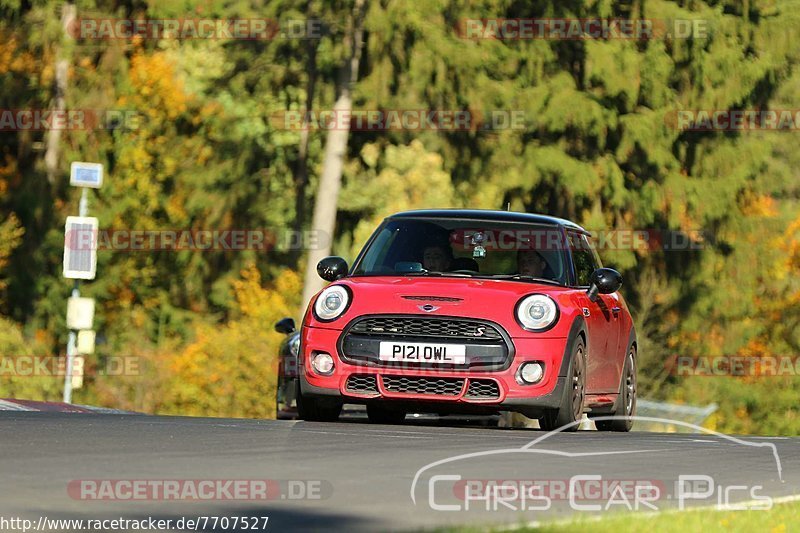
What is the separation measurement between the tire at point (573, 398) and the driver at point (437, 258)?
1249 mm

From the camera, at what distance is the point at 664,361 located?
1799 inches

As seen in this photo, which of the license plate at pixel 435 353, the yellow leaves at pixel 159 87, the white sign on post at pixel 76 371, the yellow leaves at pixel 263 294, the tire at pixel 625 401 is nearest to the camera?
the license plate at pixel 435 353

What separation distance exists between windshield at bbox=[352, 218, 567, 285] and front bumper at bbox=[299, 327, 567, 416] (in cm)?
105

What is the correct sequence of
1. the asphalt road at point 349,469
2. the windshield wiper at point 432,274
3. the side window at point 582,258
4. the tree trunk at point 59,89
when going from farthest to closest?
the tree trunk at point 59,89 → the side window at point 582,258 → the windshield wiper at point 432,274 → the asphalt road at point 349,469

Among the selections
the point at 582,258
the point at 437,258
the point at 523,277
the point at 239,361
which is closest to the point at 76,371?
the point at 582,258

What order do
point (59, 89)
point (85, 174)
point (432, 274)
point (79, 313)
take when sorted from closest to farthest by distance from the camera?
1. point (432, 274)
2. point (85, 174)
3. point (79, 313)
4. point (59, 89)

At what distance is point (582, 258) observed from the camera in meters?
14.9

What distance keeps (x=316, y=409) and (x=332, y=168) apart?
2386cm

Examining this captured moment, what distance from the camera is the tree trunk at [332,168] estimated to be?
118ft

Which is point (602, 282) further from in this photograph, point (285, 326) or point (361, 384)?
point (285, 326)

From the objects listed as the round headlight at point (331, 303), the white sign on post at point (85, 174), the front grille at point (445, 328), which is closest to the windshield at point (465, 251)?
the round headlight at point (331, 303)

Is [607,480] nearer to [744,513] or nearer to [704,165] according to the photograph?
[744,513]

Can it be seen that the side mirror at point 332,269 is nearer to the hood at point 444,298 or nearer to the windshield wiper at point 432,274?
the windshield wiper at point 432,274

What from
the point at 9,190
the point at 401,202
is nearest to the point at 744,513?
the point at 9,190
